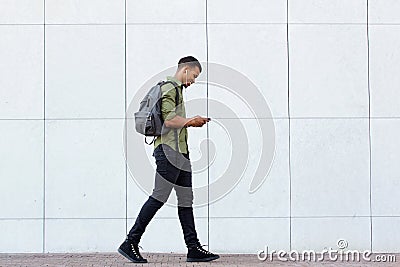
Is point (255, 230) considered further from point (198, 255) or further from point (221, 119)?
point (221, 119)

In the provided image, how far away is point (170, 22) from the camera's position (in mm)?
9805

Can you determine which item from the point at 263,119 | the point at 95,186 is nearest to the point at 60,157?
the point at 95,186

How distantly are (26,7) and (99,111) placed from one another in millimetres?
1277

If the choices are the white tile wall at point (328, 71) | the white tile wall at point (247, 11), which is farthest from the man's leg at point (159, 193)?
the white tile wall at point (247, 11)

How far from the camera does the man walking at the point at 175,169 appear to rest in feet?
28.8

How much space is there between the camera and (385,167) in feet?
32.3

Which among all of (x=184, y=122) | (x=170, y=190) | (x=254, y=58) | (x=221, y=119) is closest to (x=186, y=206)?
(x=170, y=190)

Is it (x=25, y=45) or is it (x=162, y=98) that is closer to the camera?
(x=162, y=98)

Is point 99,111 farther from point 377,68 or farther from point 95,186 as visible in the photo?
point 377,68

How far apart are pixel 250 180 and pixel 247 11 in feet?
5.59

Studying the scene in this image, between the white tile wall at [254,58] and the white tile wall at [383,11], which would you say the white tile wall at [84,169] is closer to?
the white tile wall at [254,58]

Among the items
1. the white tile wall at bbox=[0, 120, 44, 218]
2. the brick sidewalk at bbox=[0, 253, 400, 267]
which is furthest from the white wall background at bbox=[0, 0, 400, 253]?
the brick sidewalk at bbox=[0, 253, 400, 267]

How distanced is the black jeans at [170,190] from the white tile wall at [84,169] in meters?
0.98

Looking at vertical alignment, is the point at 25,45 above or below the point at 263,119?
above
